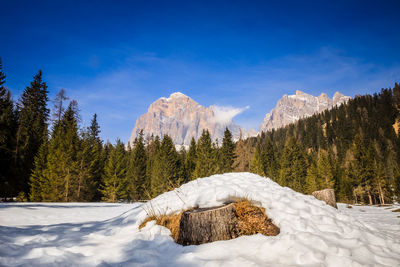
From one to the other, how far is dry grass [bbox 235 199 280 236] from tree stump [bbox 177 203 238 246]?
0.77ft

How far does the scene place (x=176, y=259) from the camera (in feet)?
8.29

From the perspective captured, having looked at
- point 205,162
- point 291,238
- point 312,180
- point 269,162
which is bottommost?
point 312,180

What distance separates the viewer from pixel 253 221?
342cm

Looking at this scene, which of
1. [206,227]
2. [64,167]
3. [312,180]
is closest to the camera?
[206,227]

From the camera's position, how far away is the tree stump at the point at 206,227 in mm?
3123

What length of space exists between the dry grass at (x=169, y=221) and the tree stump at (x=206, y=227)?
434 mm

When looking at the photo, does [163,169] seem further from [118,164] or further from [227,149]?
[227,149]

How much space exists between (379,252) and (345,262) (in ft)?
2.53

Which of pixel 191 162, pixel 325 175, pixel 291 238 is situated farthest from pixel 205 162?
pixel 291 238

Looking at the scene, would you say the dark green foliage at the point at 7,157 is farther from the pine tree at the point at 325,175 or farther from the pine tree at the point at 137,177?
the pine tree at the point at 325,175

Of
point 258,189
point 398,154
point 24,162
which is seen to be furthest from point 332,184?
point 398,154

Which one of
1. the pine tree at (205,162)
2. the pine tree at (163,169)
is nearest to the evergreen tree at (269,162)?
the pine tree at (205,162)

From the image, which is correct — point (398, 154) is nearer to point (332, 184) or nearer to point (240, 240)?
point (332, 184)

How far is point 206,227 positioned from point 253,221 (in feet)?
2.97
